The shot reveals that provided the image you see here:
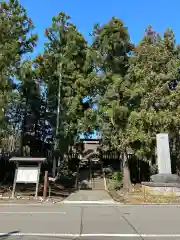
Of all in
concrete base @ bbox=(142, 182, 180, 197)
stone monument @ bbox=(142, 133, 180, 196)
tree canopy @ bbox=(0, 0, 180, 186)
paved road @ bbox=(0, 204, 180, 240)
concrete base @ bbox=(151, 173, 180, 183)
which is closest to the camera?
paved road @ bbox=(0, 204, 180, 240)

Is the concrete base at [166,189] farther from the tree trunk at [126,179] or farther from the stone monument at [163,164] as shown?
the tree trunk at [126,179]

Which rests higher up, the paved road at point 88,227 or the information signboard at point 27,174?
the information signboard at point 27,174

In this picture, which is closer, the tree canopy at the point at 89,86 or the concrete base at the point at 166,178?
the concrete base at the point at 166,178

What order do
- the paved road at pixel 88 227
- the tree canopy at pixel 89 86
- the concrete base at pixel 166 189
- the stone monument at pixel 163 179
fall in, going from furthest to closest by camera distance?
the tree canopy at pixel 89 86, the stone monument at pixel 163 179, the concrete base at pixel 166 189, the paved road at pixel 88 227

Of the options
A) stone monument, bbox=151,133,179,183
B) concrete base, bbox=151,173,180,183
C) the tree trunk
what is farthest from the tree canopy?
concrete base, bbox=151,173,180,183

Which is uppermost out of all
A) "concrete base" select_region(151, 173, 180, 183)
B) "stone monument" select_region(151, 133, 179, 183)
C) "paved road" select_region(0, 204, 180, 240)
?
"stone monument" select_region(151, 133, 179, 183)

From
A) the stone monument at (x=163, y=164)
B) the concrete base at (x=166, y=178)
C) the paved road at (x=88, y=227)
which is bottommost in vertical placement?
the paved road at (x=88, y=227)

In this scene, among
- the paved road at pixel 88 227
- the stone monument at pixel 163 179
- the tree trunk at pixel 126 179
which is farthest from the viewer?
the tree trunk at pixel 126 179

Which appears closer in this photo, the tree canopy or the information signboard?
the information signboard

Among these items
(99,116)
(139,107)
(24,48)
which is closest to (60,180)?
(99,116)

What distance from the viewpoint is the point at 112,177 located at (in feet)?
93.5

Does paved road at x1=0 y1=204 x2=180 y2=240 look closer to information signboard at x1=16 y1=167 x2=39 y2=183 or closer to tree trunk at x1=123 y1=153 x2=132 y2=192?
information signboard at x1=16 y1=167 x2=39 y2=183

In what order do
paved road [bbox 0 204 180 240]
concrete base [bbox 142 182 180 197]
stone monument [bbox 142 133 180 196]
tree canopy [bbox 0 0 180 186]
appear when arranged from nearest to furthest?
1. paved road [bbox 0 204 180 240]
2. concrete base [bbox 142 182 180 197]
3. stone monument [bbox 142 133 180 196]
4. tree canopy [bbox 0 0 180 186]

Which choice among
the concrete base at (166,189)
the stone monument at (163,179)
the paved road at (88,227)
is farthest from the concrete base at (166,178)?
the paved road at (88,227)
